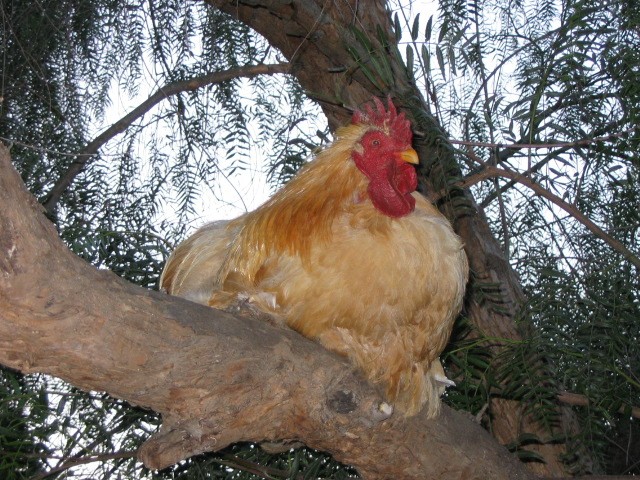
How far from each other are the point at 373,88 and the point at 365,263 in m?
1.33

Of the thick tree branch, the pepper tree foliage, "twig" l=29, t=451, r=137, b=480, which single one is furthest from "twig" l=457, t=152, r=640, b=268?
"twig" l=29, t=451, r=137, b=480

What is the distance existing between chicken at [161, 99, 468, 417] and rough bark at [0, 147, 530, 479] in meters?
0.12

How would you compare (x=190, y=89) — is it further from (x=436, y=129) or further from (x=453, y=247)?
(x=453, y=247)

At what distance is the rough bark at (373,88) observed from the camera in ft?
9.55

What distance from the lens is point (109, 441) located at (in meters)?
2.89

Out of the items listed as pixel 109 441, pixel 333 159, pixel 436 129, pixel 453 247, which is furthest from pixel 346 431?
pixel 109 441

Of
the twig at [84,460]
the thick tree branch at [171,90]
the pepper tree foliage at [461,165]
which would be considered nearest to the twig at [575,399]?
the pepper tree foliage at [461,165]

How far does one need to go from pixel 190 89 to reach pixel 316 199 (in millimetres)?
1766

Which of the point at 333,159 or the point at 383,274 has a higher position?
the point at 333,159

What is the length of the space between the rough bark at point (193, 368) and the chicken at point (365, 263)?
0.12m

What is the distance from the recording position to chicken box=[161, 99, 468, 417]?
2.05 meters

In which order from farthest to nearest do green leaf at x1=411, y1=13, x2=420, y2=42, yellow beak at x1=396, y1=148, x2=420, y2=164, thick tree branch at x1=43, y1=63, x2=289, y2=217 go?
thick tree branch at x1=43, y1=63, x2=289, y2=217
green leaf at x1=411, y1=13, x2=420, y2=42
yellow beak at x1=396, y1=148, x2=420, y2=164

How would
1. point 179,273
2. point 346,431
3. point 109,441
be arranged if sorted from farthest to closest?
point 109,441 → point 179,273 → point 346,431

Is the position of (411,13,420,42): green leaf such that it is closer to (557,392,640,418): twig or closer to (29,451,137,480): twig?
(557,392,640,418): twig
